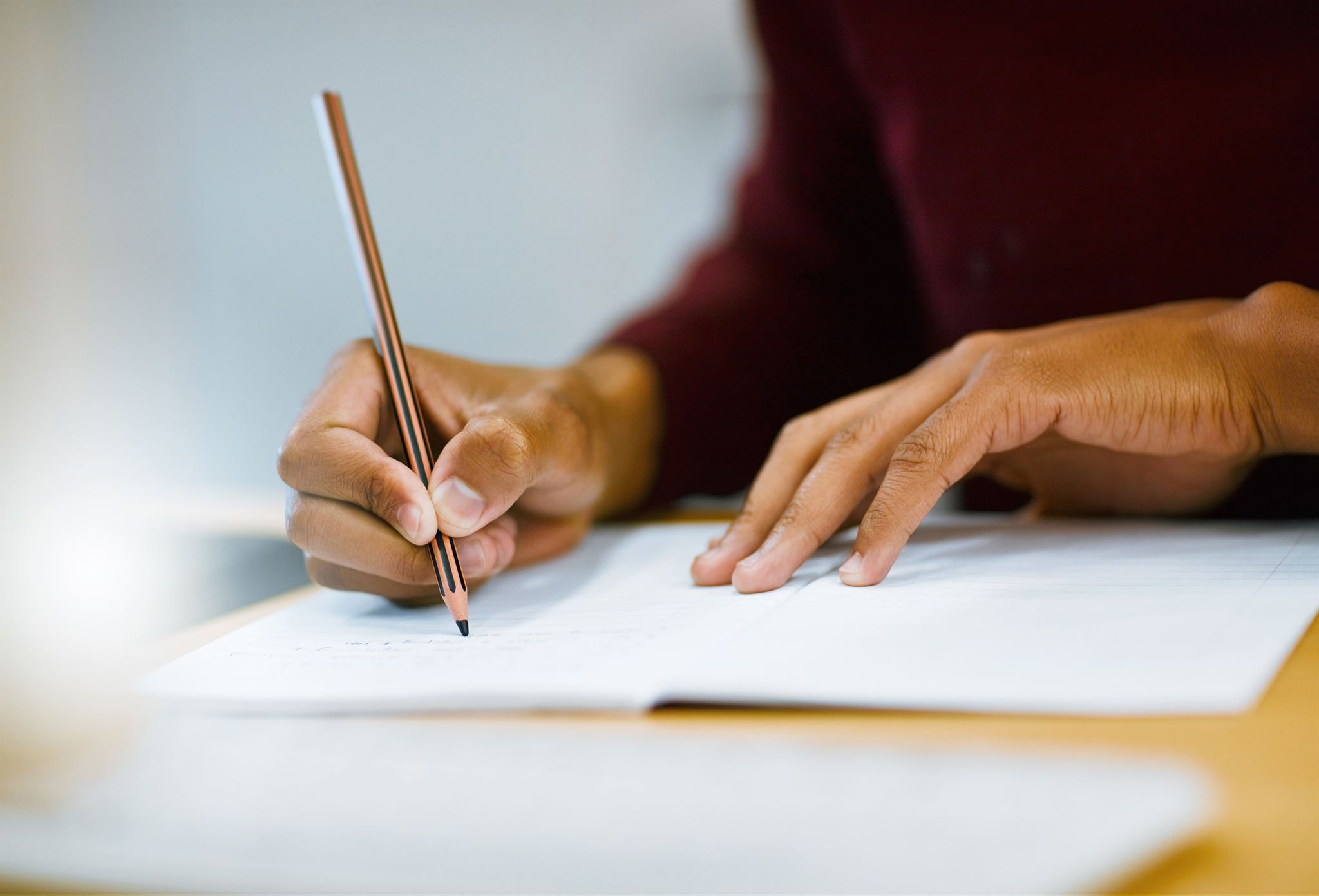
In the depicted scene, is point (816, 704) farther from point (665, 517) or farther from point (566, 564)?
point (665, 517)

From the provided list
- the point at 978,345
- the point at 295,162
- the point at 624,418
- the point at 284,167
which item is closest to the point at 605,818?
the point at 978,345

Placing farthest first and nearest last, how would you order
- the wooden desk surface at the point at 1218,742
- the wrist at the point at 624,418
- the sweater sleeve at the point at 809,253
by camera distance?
the sweater sleeve at the point at 809,253 < the wrist at the point at 624,418 < the wooden desk surface at the point at 1218,742

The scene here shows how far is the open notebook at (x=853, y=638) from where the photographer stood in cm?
32

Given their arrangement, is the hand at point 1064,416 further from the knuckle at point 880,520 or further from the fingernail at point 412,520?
the fingernail at point 412,520

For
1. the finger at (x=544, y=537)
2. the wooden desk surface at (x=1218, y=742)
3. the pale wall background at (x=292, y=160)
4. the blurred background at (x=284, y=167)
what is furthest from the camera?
the pale wall background at (x=292, y=160)

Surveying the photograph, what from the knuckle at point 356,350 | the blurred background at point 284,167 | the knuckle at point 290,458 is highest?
the blurred background at point 284,167

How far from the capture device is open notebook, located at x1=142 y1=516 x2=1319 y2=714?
317 mm

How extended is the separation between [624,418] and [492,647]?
1.11 ft

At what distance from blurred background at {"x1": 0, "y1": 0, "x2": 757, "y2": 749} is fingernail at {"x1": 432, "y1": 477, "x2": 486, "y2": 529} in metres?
0.82

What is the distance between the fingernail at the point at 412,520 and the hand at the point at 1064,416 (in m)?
0.13

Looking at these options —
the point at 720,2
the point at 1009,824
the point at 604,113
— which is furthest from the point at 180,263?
the point at 1009,824

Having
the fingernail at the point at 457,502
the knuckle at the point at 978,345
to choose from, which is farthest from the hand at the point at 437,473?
the knuckle at the point at 978,345

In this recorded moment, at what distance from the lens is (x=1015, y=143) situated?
2.41 ft

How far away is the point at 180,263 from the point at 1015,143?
1611mm
